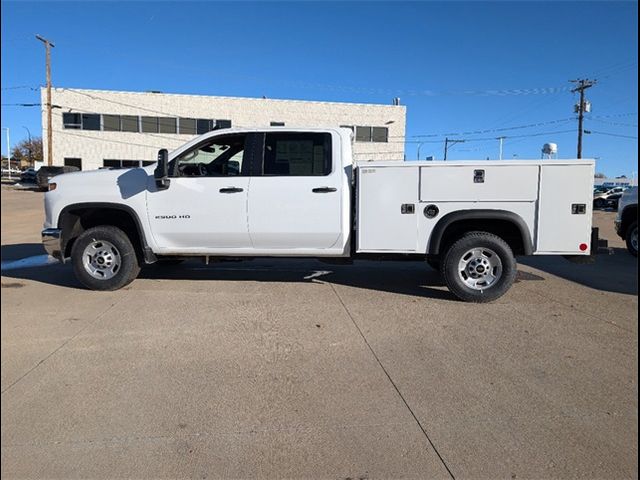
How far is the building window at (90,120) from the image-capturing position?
1465 inches

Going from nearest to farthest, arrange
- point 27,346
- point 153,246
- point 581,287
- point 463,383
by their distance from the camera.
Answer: point 463,383 < point 27,346 < point 153,246 < point 581,287

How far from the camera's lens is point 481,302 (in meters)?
5.72

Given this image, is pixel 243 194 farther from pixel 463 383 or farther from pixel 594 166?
pixel 594 166

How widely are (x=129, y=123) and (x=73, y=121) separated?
167 inches

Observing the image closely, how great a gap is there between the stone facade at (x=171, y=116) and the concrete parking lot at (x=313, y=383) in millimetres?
33014

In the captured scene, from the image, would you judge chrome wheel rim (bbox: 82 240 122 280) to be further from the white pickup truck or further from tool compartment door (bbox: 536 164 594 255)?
tool compartment door (bbox: 536 164 594 255)

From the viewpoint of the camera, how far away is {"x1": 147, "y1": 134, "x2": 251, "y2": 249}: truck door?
19.4 feet

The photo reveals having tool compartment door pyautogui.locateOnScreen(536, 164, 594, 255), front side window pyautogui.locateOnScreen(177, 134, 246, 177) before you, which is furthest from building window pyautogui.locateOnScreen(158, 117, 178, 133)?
tool compartment door pyautogui.locateOnScreen(536, 164, 594, 255)

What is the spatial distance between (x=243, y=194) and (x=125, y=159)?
118 ft

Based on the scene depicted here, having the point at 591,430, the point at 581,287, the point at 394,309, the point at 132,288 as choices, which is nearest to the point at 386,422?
the point at 591,430

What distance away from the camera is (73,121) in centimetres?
3719

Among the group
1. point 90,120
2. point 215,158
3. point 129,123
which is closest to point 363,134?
point 129,123

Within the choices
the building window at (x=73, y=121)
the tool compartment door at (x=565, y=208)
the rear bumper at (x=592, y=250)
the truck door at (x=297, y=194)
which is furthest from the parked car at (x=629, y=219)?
the building window at (x=73, y=121)

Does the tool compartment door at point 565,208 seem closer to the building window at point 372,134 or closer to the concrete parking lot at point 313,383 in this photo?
the concrete parking lot at point 313,383
